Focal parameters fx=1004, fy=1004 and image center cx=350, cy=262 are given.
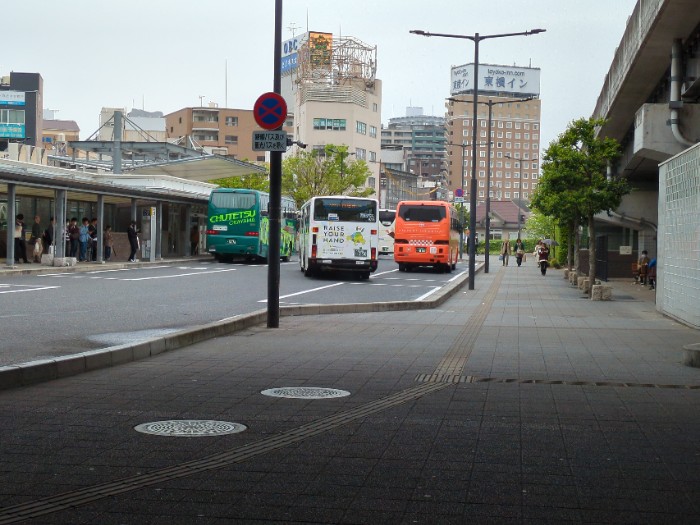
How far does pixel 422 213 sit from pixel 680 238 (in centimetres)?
2810

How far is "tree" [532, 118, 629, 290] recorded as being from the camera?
32375 millimetres

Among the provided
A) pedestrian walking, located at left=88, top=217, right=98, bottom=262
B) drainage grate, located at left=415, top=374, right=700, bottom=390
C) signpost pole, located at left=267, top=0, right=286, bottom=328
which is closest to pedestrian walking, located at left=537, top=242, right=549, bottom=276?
pedestrian walking, located at left=88, top=217, right=98, bottom=262

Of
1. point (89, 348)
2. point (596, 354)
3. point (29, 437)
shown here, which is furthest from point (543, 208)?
point (29, 437)

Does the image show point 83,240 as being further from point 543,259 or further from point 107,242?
point 543,259

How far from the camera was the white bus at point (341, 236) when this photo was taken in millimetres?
36688

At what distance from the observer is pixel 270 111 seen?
15703mm

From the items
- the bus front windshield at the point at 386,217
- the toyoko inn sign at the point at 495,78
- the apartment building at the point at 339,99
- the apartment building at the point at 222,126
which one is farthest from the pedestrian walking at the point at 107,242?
the toyoko inn sign at the point at 495,78

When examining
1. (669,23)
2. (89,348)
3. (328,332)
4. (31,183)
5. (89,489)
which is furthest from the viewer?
(31,183)

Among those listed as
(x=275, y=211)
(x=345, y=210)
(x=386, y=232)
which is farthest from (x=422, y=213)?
(x=386, y=232)

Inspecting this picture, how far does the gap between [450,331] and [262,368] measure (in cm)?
638

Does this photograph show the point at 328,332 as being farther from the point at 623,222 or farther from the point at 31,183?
the point at 623,222

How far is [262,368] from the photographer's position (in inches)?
440

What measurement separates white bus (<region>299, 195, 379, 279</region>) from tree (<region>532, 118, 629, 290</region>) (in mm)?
7164

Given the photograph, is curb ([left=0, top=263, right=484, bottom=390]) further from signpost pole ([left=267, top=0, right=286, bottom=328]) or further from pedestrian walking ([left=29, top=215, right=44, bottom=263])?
pedestrian walking ([left=29, top=215, right=44, bottom=263])
